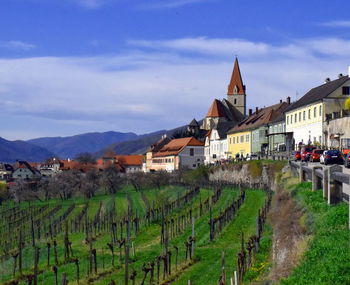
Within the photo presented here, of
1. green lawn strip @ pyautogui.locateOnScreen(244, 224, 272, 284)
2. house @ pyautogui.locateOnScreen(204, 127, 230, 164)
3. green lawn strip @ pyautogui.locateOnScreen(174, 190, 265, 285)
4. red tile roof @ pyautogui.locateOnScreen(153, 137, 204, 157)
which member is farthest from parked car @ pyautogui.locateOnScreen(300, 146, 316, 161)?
red tile roof @ pyautogui.locateOnScreen(153, 137, 204, 157)

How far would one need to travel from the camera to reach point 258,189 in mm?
56156

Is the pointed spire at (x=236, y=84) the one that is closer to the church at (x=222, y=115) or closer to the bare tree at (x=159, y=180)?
the church at (x=222, y=115)

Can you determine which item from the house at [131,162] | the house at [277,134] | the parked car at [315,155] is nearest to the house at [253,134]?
the house at [277,134]

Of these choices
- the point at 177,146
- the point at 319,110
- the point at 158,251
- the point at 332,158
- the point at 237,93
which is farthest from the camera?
the point at 237,93

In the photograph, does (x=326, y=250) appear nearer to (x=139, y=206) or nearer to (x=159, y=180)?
(x=139, y=206)

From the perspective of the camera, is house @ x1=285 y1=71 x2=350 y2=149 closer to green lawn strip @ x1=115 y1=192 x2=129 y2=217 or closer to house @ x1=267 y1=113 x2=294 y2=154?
house @ x1=267 y1=113 x2=294 y2=154

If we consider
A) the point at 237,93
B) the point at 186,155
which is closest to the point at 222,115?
the point at 237,93

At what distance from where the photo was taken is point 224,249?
104 ft

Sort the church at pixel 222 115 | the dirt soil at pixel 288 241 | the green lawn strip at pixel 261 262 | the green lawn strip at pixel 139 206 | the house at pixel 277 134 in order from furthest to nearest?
the church at pixel 222 115 → the house at pixel 277 134 → the green lawn strip at pixel 139 206 → the green lawn strip at pixel 261 262 → the dirt soil at pixel 288 241

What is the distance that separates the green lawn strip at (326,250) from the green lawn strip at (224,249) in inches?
250

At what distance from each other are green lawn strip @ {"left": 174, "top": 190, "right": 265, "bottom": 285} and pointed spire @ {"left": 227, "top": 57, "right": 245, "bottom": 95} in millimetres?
109141

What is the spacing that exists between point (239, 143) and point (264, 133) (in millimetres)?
12411

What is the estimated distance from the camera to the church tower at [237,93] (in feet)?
509

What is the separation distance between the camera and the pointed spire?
156 m
